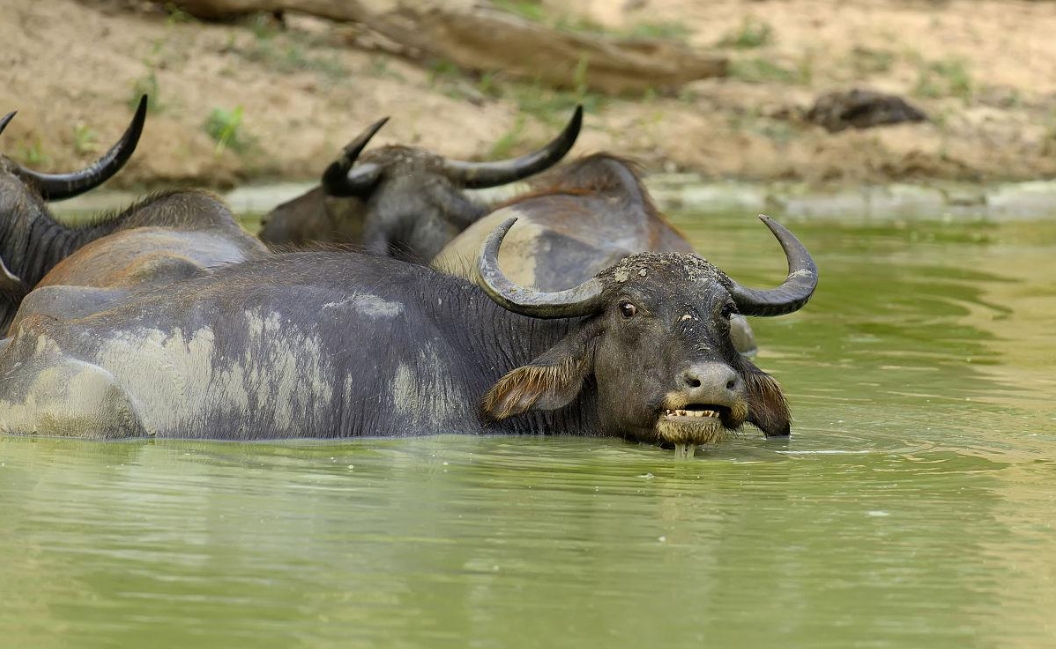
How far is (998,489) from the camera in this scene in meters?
6.89

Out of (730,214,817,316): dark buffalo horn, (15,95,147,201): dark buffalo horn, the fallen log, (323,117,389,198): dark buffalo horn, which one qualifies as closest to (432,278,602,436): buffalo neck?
(730,214,817,316): dark buffalo horn

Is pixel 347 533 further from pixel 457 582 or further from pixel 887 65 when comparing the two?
pixel 887 65

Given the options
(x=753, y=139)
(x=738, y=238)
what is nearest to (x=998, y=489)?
(x=738, y=238)

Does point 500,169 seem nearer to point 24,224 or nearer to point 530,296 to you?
point 24,224

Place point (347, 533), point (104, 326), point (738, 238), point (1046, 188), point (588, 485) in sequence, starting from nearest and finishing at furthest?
point (347, 533)
point (588, 485)
point (104, 326)
point (738, 238)
point (1046, 188)

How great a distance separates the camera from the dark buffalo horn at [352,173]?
41.4ft

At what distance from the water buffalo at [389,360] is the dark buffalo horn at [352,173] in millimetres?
4342

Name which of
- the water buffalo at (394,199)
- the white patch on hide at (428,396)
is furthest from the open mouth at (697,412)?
the water buffalo at (394,199)

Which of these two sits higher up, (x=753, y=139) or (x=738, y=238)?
(x=753, y=139)

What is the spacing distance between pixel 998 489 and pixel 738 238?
405 inches

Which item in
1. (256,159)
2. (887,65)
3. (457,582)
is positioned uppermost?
(887,65)

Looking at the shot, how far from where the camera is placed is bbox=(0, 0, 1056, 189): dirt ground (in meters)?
18.0

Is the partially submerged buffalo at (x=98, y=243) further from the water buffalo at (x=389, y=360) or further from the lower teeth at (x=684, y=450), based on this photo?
the lower teeth at (x=684, y=450)

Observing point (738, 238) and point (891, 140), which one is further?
point (891, 140)
